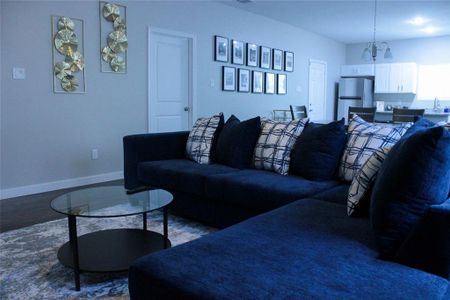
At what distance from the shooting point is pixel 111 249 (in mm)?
2221

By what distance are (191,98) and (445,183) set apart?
4.50 metres

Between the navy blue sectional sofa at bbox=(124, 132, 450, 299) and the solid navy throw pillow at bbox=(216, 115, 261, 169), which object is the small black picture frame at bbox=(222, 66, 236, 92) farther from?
the navy blue sectional sofa at bbox=(124, 132, 450, 299)

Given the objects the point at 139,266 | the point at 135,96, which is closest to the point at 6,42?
the point at 135,96

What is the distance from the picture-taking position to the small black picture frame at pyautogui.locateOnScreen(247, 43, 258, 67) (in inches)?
255

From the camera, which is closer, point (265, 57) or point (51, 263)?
point (51, 263)

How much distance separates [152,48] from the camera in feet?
16.5

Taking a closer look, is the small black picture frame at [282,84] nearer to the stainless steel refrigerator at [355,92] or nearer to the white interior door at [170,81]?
the stainless steel refrigerator at [355,92]

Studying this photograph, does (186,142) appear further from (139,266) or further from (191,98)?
(139,266)

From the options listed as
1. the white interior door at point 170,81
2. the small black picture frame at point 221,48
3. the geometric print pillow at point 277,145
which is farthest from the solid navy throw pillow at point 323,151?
the small black picture frame at point 221,48

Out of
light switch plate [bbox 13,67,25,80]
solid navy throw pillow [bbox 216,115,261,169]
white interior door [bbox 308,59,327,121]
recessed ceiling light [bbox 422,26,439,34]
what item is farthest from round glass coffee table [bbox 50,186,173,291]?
recessed ceiling light [bbox 422,26,439,34]

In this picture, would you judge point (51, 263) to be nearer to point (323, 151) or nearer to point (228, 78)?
point (323, 151)

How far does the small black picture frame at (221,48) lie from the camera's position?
584cm

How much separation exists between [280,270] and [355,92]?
8292mm

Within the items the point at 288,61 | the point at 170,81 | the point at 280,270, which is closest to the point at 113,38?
the point at 170,81
